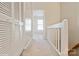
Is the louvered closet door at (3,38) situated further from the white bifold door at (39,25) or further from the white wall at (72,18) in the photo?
the white wall at (72,18)

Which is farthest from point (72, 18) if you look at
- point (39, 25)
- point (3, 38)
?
point (3, 38)

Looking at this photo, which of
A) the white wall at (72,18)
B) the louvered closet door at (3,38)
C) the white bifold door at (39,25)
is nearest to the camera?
the louvered closet door at (3,38)

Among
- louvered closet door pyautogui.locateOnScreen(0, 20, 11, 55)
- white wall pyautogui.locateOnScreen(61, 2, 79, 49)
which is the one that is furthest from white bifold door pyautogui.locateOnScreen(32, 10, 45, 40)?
louvered closet door pyautogui.locateOnScreen(0, 20, 11, 55)

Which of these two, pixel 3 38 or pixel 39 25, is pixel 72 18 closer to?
pixel 39 25

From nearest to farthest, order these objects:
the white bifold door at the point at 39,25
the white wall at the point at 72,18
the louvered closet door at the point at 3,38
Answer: the louvered closet door at the point at 3,38, the white bifold door at the point at 39,25, the white wall at the point at 72,18

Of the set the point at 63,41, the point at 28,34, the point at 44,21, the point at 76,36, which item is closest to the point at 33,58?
the point at 63,41

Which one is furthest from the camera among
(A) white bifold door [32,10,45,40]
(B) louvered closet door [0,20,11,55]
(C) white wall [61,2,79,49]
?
(C) white wall [61,2,79,49]

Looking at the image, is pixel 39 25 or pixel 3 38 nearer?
pixel 3 38

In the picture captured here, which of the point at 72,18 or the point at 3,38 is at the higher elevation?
the point at 72,18

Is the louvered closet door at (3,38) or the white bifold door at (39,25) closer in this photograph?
the louvered closet door at (3,38)

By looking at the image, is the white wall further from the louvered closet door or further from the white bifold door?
the louvered closet door

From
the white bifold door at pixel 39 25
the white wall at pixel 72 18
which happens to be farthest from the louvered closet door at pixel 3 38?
the white wall at pixel 72 18

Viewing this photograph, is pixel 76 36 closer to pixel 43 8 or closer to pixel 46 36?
pixel 46 36

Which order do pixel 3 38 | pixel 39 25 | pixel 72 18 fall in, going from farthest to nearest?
1. pixel 72 18
2. pixel 39 25
3. pixel 3 38
